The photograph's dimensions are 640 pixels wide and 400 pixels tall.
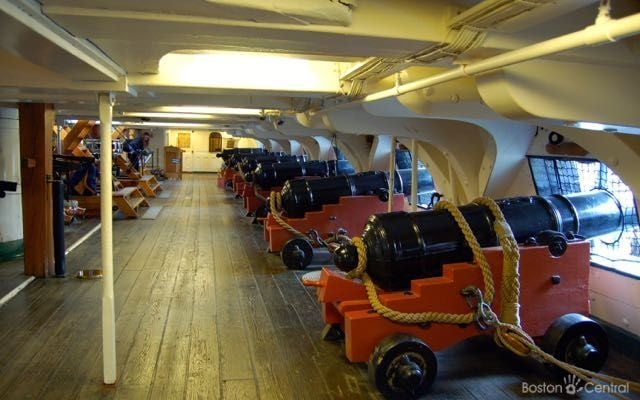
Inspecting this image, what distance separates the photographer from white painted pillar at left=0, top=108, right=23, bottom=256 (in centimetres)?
506

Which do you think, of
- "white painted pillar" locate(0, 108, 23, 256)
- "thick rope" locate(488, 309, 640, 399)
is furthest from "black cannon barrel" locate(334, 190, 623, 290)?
"white painted pillar" locate(0, 108, 23, 256)

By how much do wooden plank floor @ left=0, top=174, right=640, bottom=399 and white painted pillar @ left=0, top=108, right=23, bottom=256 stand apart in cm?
71

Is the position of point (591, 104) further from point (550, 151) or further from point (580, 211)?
point (550, 151)

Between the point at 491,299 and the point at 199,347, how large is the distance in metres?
1.69

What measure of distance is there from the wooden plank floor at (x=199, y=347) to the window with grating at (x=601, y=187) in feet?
2.36

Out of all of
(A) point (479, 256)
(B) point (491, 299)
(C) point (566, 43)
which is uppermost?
(C) point (566, 43)

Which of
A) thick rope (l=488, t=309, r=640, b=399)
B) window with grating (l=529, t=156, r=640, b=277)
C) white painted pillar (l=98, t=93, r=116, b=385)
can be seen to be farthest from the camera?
window with grating (l=529, t=156, r=640, b=277)

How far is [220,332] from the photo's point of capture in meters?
3.36

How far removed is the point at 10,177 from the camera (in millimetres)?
5145

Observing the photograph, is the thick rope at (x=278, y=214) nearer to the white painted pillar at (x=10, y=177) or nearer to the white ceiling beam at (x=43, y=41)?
the white painted pillar at (x=10, y=177)

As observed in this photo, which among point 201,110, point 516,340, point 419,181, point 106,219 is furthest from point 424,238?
point 419,181

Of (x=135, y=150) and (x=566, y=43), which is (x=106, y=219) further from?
(x=135, y=150)

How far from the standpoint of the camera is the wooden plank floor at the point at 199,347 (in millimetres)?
2611

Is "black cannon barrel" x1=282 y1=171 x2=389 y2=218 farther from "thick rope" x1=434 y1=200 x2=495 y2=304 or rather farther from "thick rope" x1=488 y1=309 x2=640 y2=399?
"thick rope" x1=488 y1=309 x2=640 y2=399
